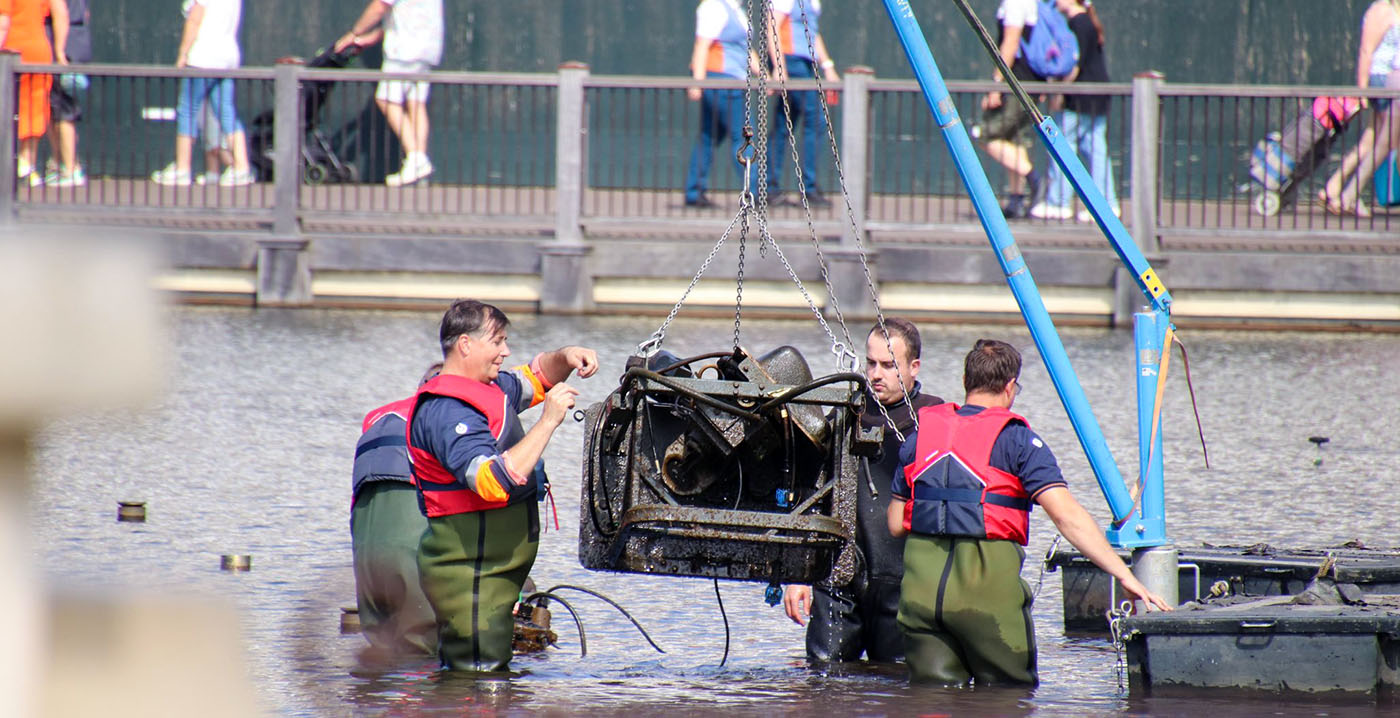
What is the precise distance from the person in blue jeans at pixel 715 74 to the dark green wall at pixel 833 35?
3.59m

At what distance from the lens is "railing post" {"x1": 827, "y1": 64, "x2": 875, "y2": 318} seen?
15695 mm

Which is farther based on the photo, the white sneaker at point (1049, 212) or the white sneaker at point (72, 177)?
the white sneaker at point (72, 177)

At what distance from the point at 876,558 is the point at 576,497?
3877 millimetres

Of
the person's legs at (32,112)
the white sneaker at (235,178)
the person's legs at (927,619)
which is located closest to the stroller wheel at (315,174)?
the white sneaker at (235,178)

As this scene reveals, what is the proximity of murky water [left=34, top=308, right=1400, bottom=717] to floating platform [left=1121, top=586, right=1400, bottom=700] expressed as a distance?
88 mm

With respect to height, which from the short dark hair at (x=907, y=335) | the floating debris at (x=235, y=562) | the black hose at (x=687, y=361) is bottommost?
the floating debris at (x=235, y=562)

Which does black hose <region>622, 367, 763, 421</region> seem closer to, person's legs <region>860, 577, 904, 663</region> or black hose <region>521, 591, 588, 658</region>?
person's legs <region>860, 577, 904, 663</region>

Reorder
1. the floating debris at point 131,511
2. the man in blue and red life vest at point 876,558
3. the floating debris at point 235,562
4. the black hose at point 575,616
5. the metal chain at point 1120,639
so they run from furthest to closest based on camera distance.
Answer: the floating debris at point 131,511 → the floating debris at point 235,562 → the black hose at point 575,616 → the man in blue and red life vest at point 876,558 → the metal chain at point 1120,639

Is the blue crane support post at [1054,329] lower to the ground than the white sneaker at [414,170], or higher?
lower

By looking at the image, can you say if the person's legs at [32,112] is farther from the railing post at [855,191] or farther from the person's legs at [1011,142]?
the person's legs at [1011,142]

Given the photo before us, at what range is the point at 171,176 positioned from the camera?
59.3 feet

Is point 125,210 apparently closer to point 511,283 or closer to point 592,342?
point 511,283

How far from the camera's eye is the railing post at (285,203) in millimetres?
16203

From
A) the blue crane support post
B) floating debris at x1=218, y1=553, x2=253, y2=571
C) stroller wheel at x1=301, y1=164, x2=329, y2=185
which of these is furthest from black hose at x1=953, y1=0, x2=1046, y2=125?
stroller wheel at x1=301, y1=164, x2=329, y2=185
